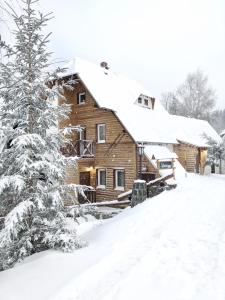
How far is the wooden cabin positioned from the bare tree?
68.5 ft

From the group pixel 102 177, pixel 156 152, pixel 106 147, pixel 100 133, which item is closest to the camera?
pixel 156 152

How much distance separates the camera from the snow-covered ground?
4.94 meters

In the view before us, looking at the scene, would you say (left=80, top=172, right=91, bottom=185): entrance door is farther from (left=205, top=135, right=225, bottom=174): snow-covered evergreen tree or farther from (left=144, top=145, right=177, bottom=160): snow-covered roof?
(left=205, top=135, right=225, bottom=174): snow-covered evergreen tree

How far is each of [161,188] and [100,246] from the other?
7.38 metres

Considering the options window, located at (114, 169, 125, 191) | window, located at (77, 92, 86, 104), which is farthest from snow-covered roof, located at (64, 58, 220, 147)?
window, located at (114, 169, 125, 191)

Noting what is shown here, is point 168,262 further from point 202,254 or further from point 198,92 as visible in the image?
point 198,92

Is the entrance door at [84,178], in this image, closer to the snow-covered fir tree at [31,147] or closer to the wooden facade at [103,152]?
the wooden facade at [103,152]

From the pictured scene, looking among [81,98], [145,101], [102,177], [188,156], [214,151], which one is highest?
[145,101]

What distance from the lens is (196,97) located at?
4497cm

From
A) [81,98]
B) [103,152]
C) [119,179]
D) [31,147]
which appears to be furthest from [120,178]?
[31,147]

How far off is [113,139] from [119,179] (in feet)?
9.15

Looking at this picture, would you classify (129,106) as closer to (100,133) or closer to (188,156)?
(100,133)

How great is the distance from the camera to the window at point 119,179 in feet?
67.8

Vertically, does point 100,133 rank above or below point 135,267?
above
